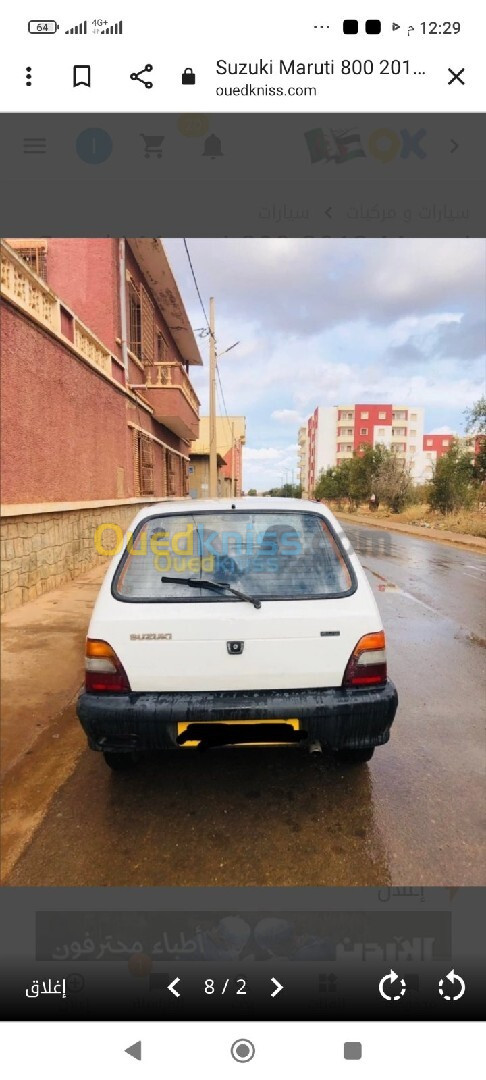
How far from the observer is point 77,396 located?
9039 millimetres

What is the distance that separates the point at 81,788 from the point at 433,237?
4.03 meters

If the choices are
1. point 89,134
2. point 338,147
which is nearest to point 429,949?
point 338,147

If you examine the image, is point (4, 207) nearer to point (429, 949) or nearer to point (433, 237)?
point (433, 237)

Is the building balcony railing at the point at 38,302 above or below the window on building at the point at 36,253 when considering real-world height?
below

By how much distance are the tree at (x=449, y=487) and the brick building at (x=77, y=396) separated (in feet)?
47.7

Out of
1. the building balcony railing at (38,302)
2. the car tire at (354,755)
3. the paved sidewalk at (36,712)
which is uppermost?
the building balcony railing at (38,302)

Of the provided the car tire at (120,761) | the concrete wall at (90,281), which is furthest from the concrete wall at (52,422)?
the car tire at (120,761)

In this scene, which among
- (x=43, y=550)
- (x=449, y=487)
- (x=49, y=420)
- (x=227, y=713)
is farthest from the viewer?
(x=449, y=487)

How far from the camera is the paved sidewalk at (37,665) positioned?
3496mm

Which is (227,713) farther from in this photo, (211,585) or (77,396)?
(77,396)

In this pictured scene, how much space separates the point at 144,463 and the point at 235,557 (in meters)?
13.2
